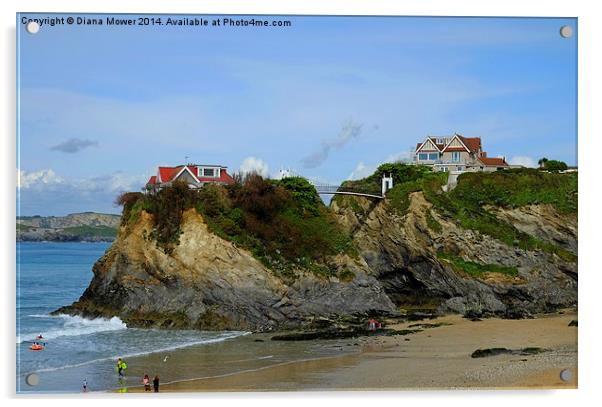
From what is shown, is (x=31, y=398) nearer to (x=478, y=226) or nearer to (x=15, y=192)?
(x=15, y=192)

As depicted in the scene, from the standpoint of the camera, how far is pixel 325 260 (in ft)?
84.8

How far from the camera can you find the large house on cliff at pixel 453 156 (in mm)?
35344

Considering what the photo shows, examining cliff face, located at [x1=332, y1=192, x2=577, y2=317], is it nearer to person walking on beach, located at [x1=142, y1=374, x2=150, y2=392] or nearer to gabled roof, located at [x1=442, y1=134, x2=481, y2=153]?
gabled roof, located at [x1=442, y1=134, x2=481, y2=153]

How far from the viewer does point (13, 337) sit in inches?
575

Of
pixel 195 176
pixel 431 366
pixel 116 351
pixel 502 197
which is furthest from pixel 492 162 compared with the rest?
pixel 116 351

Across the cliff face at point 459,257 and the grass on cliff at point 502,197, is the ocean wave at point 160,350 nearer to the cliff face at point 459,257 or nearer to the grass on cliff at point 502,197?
the cliff face at point 459,257

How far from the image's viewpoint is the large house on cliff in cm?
3534

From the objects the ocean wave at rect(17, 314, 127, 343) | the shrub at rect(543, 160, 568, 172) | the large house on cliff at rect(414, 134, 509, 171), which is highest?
the large house on cliff at rect(414, 134, 509, 171)

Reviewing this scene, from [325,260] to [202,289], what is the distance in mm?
4631

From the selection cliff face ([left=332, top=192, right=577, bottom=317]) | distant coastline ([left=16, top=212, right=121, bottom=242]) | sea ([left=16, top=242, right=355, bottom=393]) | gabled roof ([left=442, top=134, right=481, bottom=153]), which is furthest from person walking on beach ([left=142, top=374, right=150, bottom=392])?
gabled roof ([left=442, top=134, right=481, bottom=153])

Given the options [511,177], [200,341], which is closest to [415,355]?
[200,341]

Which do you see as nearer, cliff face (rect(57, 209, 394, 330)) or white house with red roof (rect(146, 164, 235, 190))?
cliff face (rect(57, 209, 394, 330))

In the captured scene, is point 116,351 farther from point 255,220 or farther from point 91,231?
point 91,231

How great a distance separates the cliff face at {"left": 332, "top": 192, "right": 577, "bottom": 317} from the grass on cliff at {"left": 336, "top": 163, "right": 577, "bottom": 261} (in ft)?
0.95
